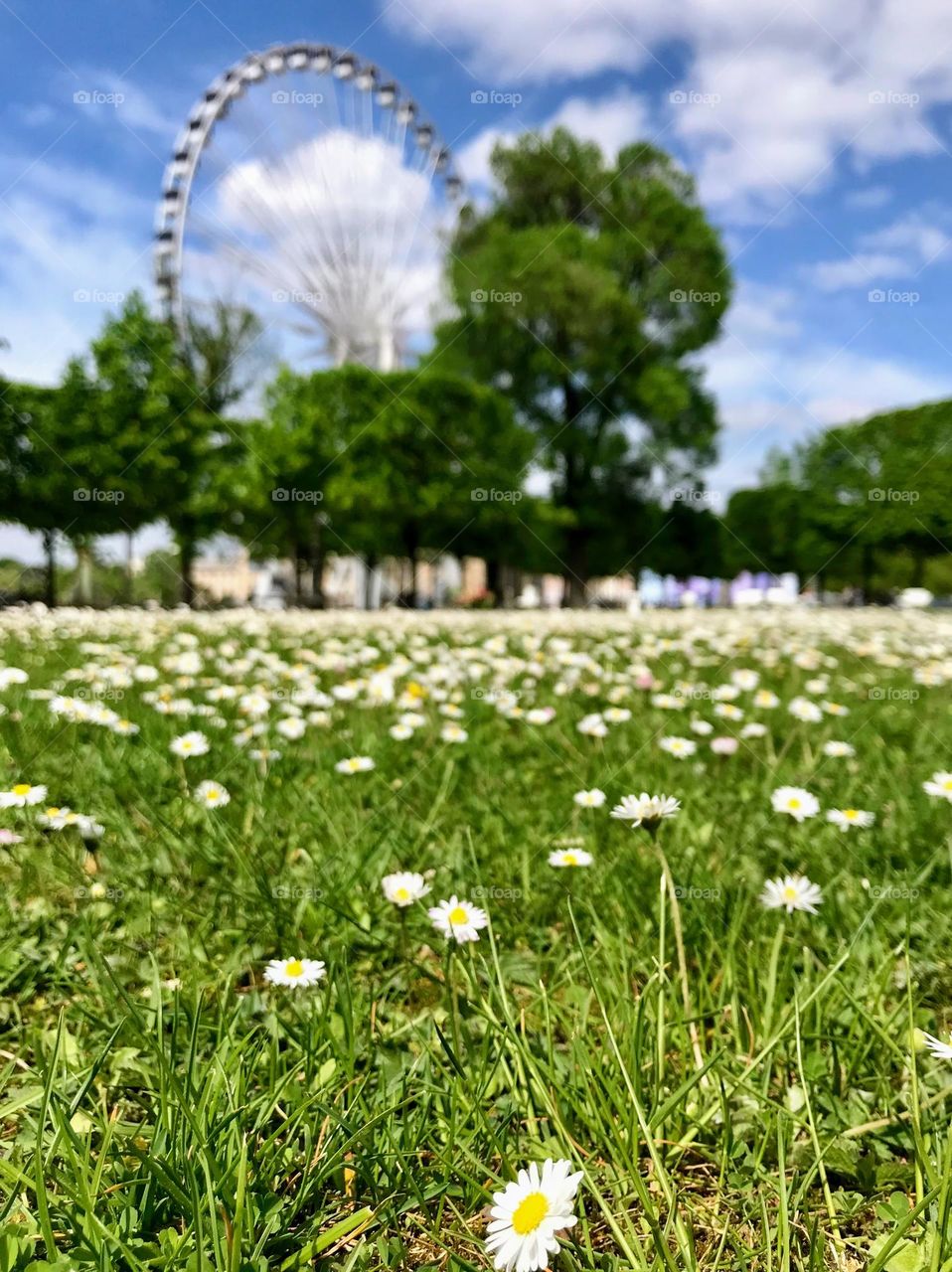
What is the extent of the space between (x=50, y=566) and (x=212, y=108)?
11.9 metres

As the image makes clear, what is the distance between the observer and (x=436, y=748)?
2.89 m

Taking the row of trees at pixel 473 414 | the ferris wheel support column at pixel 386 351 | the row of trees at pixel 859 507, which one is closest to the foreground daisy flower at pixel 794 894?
the row of trees at pixel 473 414

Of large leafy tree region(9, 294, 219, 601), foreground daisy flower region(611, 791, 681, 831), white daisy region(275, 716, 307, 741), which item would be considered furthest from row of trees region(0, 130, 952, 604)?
foreground daisy flower region(611, 791, 681, 831)

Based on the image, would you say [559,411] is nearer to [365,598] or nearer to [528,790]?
[365,598]

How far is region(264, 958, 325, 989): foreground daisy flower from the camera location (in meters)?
1.19

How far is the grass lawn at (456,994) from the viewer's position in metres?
0.92

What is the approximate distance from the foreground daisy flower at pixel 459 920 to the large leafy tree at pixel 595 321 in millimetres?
21339

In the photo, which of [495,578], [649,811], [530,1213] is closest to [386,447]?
[495,578]

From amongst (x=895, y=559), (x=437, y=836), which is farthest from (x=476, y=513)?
(x=895, y=559)

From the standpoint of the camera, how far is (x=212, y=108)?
20234 mm

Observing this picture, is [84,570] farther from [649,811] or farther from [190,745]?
[649,811]

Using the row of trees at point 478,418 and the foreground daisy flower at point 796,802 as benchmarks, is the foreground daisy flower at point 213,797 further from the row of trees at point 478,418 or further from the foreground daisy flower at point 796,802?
the row of trees at point 478,418

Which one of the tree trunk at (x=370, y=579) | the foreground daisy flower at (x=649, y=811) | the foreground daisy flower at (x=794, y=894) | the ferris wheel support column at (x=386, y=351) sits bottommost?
the tree trunk at (x=370, y=579)

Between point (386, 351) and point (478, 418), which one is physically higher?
point (386, 351)
